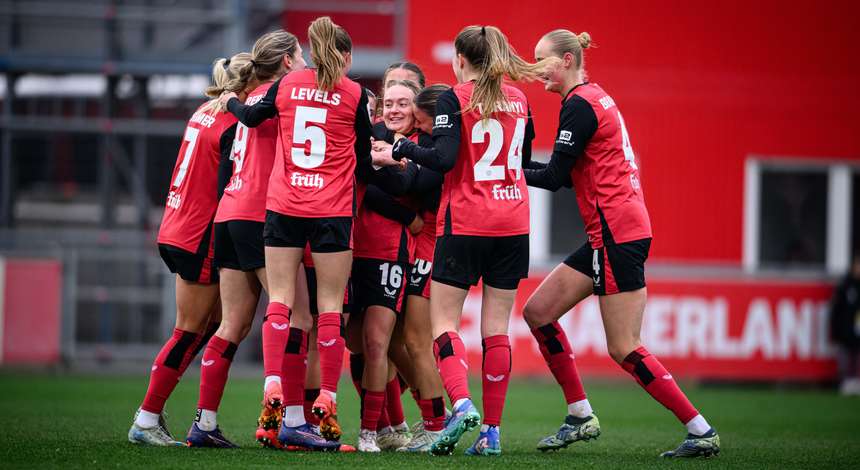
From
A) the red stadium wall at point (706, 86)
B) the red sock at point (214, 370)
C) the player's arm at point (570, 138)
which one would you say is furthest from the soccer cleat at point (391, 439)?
the red stadium wall at point (706, 86)

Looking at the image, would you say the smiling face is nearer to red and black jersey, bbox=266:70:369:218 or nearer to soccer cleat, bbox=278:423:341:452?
red and black jersey, bbox=266:70:369:218

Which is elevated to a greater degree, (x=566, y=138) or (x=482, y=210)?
(x=566, y=138)

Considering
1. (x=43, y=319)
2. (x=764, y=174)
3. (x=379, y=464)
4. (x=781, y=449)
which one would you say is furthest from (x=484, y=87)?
(x=764, y=174)

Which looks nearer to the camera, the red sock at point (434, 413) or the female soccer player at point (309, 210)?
the female soccer player at point (309, 210)

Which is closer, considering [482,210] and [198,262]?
[482,210]

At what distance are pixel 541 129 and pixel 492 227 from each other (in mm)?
10263

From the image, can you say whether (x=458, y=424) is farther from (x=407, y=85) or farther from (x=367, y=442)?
(x=407, y=85)

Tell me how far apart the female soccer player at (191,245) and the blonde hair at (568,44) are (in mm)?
1736

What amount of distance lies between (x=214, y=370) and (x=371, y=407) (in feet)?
2.90

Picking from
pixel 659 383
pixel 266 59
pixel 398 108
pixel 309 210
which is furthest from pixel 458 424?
pixel 266 59

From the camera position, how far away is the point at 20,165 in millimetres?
17031

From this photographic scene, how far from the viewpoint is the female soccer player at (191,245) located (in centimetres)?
657

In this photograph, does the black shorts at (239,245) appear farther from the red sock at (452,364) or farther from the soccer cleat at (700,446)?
the soccer cleat at (700,446)

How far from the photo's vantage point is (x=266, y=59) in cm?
660
